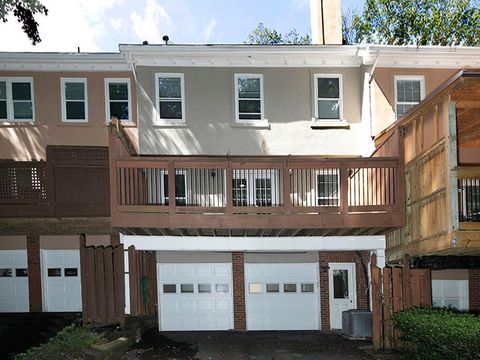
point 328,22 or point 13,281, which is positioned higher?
point 328,22

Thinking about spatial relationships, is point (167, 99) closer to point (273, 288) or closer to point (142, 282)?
point (142, 282)

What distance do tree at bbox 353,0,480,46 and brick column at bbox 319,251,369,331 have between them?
14.1 m

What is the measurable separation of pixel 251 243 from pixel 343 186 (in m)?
2.70

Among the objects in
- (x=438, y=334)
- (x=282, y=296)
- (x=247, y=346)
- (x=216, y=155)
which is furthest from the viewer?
(x=282, y=296)

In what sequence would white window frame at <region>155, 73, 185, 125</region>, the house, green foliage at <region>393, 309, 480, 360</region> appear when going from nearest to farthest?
1. green foliage at <region>393, 309, 480, 360</region>
2. the house
3. white window frame at <region>155, 73, 185, 125</region>

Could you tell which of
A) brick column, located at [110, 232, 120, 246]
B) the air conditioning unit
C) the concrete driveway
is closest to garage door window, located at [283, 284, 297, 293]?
the concrete driveway

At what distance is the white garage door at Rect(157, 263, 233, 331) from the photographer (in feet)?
40.9

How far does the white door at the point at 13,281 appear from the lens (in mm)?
12109

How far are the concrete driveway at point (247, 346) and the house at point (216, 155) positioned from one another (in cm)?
92

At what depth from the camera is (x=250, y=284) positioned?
12.7 meters

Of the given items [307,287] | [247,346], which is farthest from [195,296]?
[307,287]

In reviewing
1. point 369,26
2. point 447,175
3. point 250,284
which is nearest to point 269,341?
point 250,284

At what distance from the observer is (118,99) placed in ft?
40.8

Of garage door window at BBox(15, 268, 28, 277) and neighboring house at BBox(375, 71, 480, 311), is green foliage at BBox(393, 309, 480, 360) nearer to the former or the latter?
neighboring house at BBox(375, 71, 480, 311)
